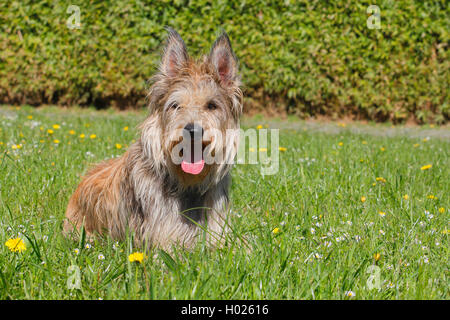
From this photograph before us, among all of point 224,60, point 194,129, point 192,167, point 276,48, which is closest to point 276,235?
point 192,167

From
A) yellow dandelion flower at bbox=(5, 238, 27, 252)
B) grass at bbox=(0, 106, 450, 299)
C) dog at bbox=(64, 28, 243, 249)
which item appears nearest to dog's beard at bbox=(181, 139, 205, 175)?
dog at bbox=(64, 28, 243, 249)

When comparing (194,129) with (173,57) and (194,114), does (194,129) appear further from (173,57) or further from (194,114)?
(173,57)

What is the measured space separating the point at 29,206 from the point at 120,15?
716 centimetres

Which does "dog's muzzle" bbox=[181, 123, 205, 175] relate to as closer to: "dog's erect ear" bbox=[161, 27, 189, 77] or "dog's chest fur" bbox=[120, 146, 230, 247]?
"dog's chest fur" bbox=[120, 146, 230, 247]

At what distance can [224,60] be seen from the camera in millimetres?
3223

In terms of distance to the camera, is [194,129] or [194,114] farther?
[194,114]

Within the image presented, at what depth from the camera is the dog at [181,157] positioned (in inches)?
119

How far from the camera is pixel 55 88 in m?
10.4

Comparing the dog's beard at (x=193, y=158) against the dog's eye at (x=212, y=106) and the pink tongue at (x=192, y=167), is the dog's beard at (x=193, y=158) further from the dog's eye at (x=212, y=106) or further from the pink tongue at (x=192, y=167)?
the dog's eye at (x=212, y=106)

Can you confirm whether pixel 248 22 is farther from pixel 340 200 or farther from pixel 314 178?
pixel 340 200

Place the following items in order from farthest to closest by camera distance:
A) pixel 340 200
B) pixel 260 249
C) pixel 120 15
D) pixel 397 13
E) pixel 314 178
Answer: pixel 120 15
pixel 397 13
pixel 314 178
pixel 340 200
pixel 260 249

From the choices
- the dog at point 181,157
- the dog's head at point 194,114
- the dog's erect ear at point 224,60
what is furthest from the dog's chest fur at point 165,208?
the dog's erect ear at point 224,60

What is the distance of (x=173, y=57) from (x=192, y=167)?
82 centimetres

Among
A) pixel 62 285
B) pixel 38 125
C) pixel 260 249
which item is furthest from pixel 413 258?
pixel 38 125
